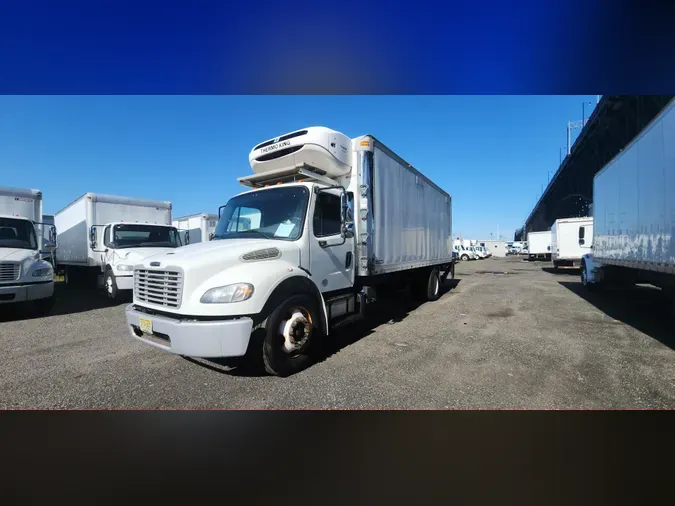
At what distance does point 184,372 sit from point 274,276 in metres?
1.56

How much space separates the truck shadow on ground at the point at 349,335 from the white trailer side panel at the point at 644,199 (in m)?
4.39

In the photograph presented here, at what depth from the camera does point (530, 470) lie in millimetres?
2332

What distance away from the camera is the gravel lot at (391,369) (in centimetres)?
321

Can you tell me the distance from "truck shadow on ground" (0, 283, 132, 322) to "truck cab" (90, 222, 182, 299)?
35 cm

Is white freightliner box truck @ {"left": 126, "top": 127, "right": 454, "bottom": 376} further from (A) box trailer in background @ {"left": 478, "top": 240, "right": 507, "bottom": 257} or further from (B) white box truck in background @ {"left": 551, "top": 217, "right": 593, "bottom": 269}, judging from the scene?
(A) box trailer in background @ {"left": 478, "top": 240, "right": 507, "bottom": 257}

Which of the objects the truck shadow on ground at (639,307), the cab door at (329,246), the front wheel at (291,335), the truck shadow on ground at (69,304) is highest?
the cab door at (329,246)

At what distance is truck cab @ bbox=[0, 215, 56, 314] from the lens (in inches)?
240

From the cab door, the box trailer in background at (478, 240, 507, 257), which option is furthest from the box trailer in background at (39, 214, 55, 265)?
the box trailer in background at (478, 240, 507, 257)

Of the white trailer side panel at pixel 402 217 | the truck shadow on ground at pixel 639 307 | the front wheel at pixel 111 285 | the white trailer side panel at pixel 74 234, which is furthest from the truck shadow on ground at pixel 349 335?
the white trailer side panel at pixel 74 234

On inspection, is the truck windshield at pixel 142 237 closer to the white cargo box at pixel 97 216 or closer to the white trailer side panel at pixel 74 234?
the white cargo box at pixel 97 216

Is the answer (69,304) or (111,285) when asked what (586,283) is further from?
(69,304)

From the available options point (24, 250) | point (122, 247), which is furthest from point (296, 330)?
point (122, 247)

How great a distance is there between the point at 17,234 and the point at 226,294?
6.47m
